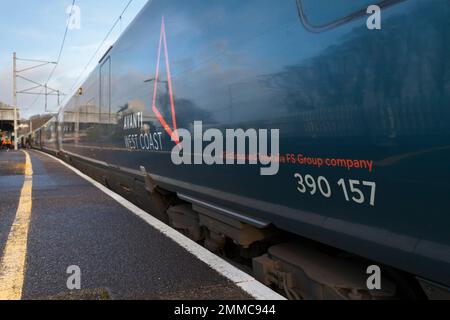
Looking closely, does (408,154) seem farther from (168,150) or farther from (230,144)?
(168,150)

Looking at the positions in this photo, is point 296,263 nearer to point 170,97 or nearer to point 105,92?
point 170,97

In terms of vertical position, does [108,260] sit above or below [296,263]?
below

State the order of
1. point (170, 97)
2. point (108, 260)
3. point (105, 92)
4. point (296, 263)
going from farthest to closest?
point (105, 92)
point (170, 97)
point (108, 260)
point (296, 263)

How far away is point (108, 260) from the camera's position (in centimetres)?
362

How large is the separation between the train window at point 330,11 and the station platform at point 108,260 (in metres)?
1.68

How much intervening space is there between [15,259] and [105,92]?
4767 mm

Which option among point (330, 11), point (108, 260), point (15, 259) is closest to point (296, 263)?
point (330, 11)

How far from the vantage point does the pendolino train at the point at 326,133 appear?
5.18ft

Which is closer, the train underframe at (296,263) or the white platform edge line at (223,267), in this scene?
the train underframe at (296,263)

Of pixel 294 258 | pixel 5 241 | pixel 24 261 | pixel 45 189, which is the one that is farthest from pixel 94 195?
pixel 294 258

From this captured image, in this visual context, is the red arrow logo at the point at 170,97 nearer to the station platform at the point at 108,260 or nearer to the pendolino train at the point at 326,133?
the pendolino train at the point at 326,133

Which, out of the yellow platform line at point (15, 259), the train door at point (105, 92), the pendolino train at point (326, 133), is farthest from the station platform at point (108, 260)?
the train door at point (105, 92)
